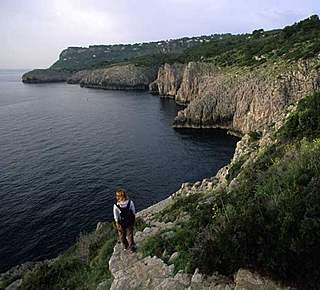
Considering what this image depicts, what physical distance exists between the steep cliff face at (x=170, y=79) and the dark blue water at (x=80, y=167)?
94.2 ft

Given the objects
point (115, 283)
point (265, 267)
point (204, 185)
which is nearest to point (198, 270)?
point (265, 267)

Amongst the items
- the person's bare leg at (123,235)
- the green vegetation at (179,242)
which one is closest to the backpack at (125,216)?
the person's bare leg at (123,235)

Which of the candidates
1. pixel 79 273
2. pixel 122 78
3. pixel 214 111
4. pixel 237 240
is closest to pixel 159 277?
pixel 237 240

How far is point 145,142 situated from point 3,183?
997 inches

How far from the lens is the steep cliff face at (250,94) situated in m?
56.3

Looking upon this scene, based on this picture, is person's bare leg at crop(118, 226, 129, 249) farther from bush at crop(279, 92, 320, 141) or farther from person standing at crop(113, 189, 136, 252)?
bush at crop(279, 92, 320, 141)

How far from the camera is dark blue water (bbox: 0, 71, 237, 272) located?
116 ft

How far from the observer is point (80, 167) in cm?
5031

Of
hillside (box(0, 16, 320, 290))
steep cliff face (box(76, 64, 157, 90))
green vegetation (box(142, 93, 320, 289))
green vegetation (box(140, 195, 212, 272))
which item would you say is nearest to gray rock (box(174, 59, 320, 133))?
hillside (box(0, 16, 320, 290))

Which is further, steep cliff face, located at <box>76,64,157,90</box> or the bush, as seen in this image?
steep cliff face, located at <box>76,64,157,90</box>

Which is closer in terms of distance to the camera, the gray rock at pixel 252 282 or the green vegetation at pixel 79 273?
the gray rock at pixel 252 282

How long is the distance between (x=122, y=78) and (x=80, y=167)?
359 feet

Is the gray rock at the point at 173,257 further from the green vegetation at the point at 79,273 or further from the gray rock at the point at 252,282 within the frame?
the gray rock at the point at 252,282

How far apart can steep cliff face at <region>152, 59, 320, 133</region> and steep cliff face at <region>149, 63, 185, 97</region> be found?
3031cm
